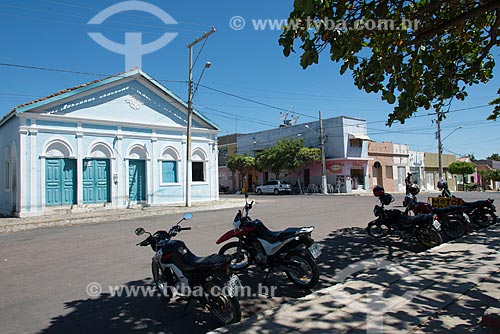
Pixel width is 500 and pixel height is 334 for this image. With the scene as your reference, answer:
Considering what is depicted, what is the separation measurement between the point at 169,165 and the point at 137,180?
2196mm

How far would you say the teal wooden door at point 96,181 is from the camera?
55.3ft

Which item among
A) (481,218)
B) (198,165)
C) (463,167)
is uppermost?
(198,165)

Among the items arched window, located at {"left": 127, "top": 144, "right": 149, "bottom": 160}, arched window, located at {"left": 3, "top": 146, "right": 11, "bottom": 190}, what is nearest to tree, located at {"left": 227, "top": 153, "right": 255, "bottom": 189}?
arched window, located at {"left": 127, "top": 144, "right": 149, "bottom": 160}

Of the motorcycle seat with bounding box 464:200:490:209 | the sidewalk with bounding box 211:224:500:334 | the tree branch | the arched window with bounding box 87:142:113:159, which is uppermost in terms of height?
the tree branch

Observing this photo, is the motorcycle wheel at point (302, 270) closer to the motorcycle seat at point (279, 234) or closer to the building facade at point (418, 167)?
the motorcycle seat at point (279, 234)

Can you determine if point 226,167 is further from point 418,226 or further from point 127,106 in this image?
point 418,226

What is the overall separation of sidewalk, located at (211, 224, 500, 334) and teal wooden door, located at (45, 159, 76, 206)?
14429 mm

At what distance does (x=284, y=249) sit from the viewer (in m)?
5.33

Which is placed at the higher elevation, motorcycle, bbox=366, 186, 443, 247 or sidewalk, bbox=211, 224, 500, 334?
motorcycle, bbox=366, 186, 443, 247

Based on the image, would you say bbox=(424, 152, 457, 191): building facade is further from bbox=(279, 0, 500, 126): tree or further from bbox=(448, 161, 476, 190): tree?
bbox=(279, 0, 500, 126): tree

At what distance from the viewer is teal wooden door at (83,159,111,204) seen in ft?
55.3

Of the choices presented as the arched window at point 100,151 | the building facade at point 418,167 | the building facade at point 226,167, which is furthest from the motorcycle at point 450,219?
the building facade at point 226,167

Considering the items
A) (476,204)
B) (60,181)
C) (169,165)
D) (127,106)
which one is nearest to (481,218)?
(476,204)

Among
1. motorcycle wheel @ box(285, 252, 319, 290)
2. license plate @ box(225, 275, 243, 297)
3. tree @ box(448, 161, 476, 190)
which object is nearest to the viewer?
license plate @ box(225, 275, 243, 297)
